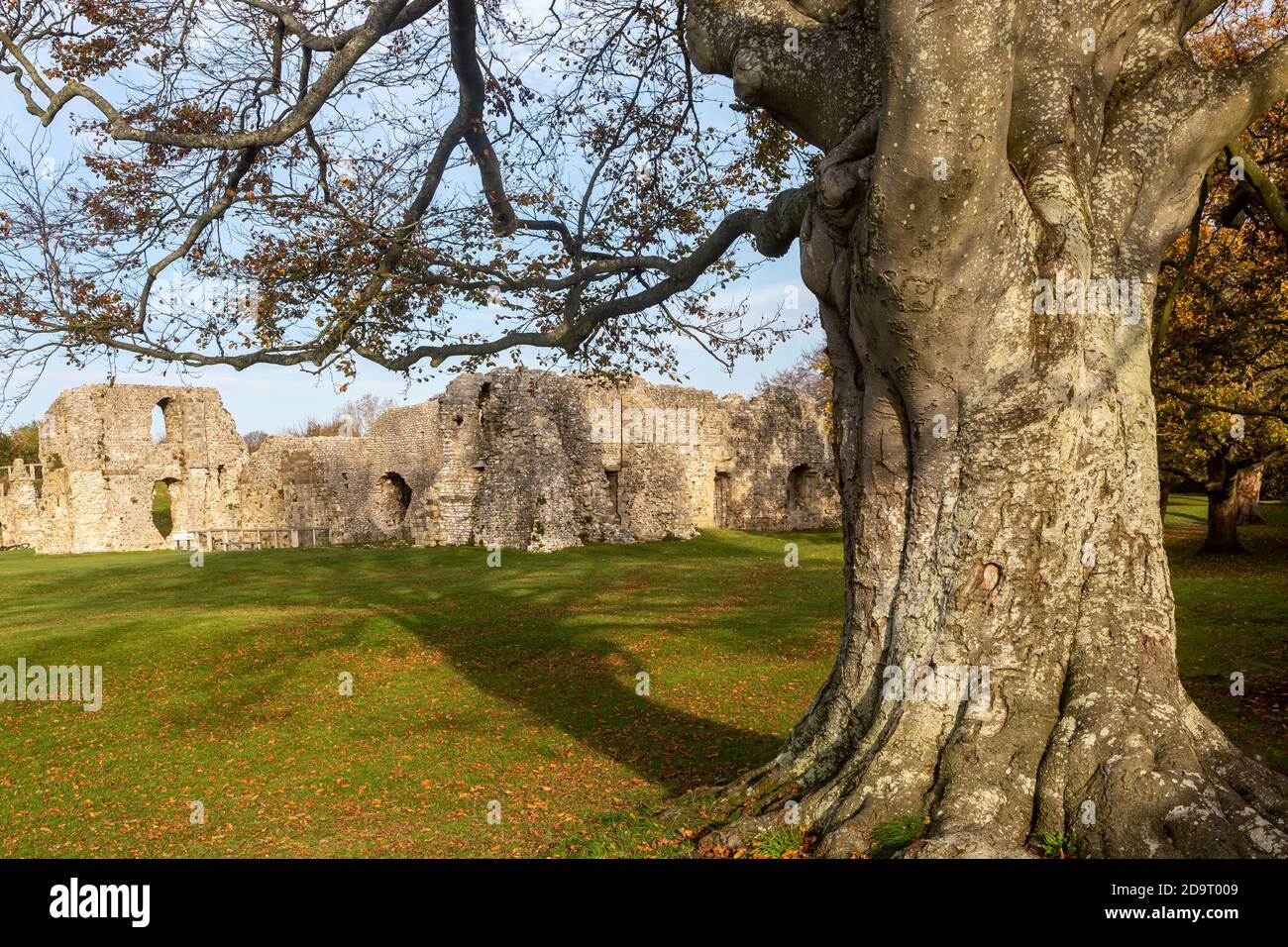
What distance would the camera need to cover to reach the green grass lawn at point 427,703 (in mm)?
7285

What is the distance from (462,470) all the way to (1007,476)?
1046 inches

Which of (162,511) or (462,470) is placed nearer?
(462,470)

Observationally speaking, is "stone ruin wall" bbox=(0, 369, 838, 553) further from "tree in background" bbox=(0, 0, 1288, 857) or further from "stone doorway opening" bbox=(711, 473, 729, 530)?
"tree in background" bbox=(0, 0, 1288, 857)

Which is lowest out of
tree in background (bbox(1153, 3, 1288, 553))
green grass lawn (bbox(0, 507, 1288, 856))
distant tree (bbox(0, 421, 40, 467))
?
green grass lawn (bbox(0, 507, 1288, 856))

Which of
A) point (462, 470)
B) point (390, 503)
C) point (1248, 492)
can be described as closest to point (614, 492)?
point (462, 470)

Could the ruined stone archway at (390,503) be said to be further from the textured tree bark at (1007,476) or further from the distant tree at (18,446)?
the textured tree bark at (1007,476)

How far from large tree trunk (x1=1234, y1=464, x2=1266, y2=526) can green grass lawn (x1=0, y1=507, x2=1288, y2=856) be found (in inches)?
115

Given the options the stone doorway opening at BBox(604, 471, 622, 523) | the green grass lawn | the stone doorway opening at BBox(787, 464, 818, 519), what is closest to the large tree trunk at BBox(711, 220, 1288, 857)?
the green grass lawn

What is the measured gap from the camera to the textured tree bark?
4512mm

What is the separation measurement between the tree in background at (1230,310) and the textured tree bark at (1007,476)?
10.9 feet

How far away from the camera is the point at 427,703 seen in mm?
11109

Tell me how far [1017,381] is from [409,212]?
24.8 feet

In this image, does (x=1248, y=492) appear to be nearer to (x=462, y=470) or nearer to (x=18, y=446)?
(x=462, y=470)
